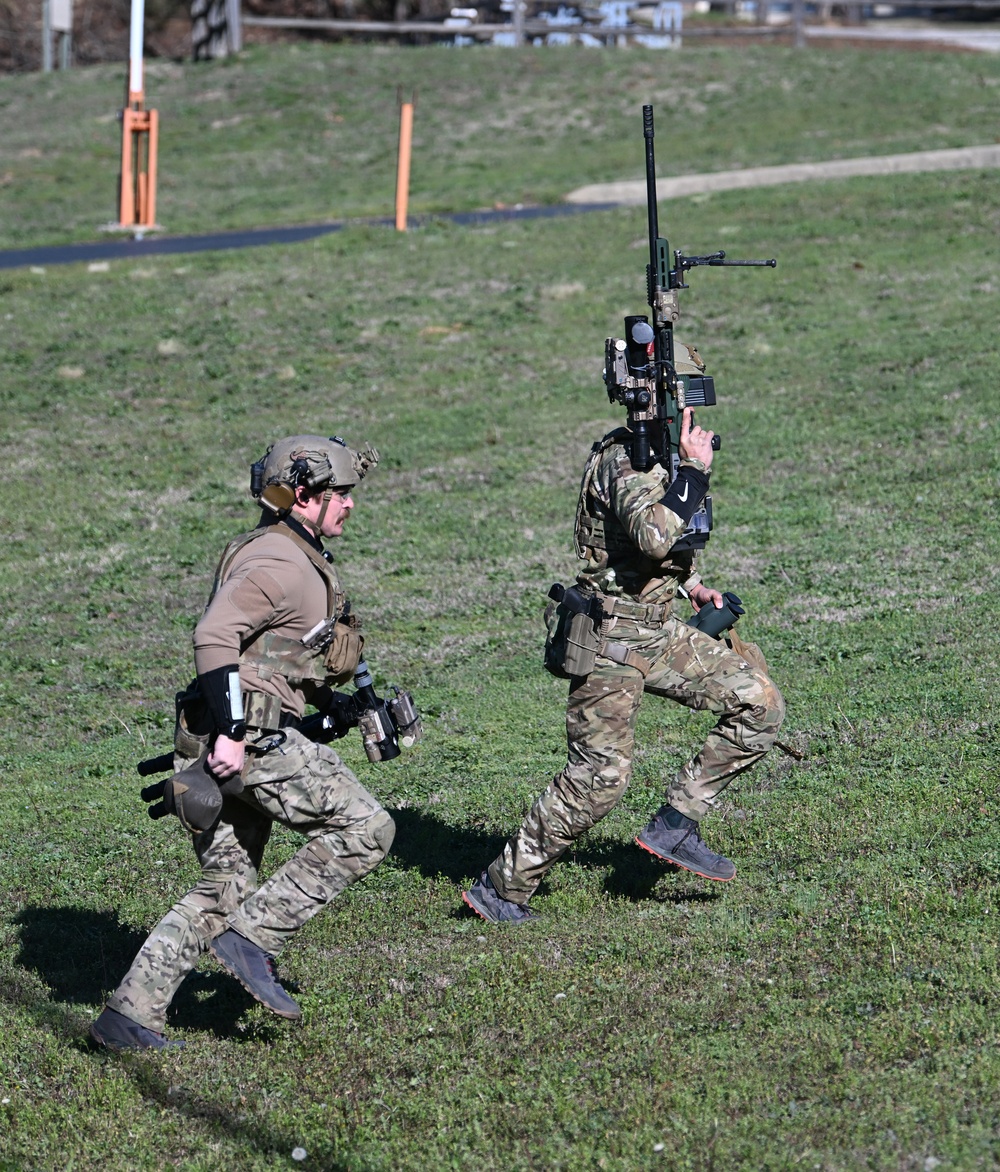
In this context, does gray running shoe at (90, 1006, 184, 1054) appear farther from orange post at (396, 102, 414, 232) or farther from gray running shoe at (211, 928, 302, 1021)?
orange post at (396, 102, 414, 232)

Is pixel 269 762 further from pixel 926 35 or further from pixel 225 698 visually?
pixel 926 35

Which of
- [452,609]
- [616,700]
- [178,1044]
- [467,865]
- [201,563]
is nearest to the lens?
[178,1044]

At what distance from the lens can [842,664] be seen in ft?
32.9

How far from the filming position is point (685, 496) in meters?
6.55

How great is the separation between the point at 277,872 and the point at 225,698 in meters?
0.79

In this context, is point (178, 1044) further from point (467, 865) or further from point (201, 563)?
point (201, 563)

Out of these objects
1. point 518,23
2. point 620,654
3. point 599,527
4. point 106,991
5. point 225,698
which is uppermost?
point 518,23

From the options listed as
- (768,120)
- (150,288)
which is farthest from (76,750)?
(768,120)

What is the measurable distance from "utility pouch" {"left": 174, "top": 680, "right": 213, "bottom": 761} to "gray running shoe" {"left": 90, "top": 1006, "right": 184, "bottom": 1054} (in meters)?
1.03

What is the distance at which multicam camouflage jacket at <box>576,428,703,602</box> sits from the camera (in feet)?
21.5

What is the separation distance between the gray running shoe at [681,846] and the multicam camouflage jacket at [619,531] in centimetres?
102

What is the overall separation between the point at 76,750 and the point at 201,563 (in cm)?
396

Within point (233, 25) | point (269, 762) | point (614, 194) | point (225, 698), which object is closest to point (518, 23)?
point (233, 25)

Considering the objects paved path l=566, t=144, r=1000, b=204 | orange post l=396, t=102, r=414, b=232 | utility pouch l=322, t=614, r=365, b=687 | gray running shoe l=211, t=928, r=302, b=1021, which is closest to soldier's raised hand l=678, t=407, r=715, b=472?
utility pouch l=322, t=614, r=365, b=687
